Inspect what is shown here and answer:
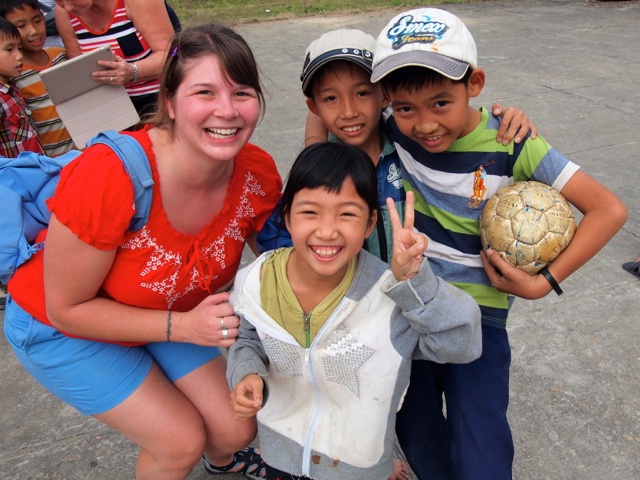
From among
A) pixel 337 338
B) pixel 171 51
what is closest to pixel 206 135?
pixel 171 51

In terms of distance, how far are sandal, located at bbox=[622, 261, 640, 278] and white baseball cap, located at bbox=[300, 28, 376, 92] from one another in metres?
2.34

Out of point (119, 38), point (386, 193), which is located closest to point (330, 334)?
point (386, 193)

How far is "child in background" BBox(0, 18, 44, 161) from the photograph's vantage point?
2.93m

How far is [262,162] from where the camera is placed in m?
2.14

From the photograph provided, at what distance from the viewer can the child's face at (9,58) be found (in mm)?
2914

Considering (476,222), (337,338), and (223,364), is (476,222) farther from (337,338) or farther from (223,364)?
(223,364)

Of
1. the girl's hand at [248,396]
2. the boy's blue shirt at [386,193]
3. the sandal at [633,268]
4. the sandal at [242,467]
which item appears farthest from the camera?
the sandal at [633,268]

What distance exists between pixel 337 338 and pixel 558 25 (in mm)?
10004

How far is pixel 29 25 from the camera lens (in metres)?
3.14

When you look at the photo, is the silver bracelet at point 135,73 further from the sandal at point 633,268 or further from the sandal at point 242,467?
the sandal at point 633,268

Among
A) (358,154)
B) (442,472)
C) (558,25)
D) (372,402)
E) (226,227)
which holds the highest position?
(358,154)

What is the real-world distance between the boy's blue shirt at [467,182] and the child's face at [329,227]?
30cm

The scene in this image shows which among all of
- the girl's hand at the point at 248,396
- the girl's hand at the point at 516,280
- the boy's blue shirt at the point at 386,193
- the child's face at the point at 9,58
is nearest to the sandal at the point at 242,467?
the girl's hand at the point at 248,396

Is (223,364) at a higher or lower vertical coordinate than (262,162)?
lower
